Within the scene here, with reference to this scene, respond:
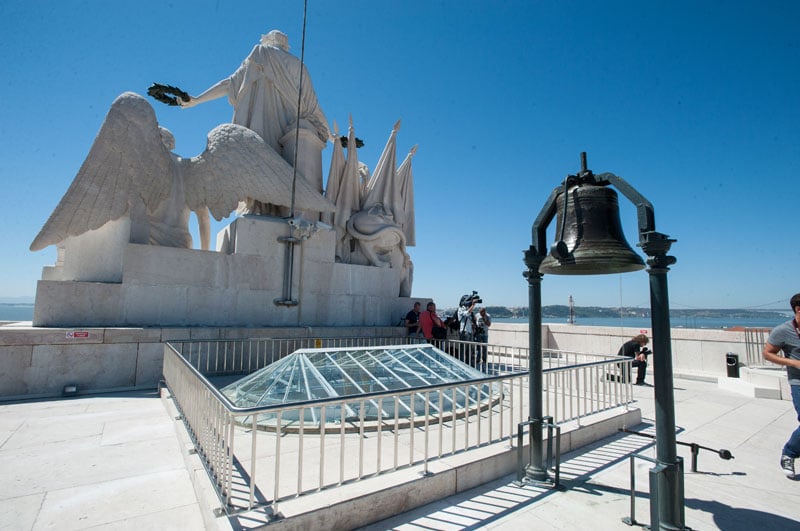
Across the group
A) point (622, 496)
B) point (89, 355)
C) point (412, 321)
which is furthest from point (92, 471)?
point (412, 321)

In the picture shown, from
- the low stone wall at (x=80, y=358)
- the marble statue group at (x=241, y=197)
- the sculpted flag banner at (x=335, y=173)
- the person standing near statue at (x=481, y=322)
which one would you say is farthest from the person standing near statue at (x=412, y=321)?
the low stone wall at (x=80, y=358)

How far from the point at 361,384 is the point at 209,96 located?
9656 millimetres

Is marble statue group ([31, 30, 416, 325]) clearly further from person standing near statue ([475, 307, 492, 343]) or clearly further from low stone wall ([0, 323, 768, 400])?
person standing near statue ([475, 307, 492, 343])

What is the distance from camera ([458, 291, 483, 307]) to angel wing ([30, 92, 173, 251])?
25.2 feet

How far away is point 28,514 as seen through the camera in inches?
115

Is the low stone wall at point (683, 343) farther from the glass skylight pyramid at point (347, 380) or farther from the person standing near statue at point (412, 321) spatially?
the glass skylight pyramid at point (347, 380)

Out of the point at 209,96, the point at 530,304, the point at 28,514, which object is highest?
the point at 209,96

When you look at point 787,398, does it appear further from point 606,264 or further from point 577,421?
point 606,264

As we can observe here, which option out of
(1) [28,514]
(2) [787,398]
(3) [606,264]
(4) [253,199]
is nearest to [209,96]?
(4) [253,199]

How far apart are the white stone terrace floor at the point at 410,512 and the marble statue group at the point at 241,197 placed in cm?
364

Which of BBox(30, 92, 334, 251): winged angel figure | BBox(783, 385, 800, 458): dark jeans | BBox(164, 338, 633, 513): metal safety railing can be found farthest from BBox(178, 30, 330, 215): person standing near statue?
BBox(783, 385, 800, 458): dark jeans

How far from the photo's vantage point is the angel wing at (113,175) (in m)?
7.53

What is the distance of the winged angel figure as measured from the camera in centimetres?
771

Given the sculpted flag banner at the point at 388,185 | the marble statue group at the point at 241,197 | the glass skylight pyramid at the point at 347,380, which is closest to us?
the glass skylight pyramid at the point at 347,380
